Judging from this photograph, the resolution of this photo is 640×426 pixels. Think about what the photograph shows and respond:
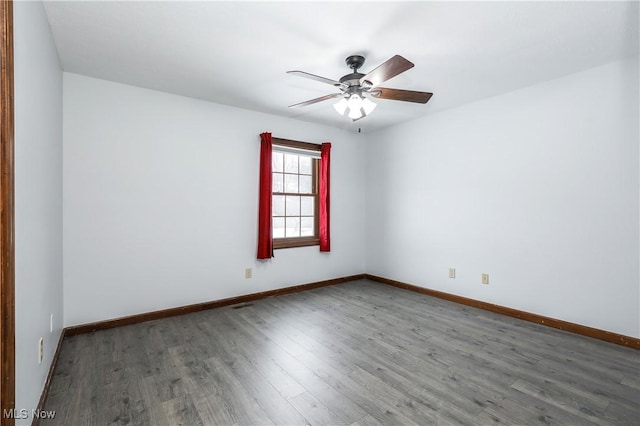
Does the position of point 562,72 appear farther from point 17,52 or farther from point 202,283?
point 202,283

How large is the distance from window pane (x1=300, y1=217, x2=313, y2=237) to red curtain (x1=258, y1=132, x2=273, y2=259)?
0.75 meters

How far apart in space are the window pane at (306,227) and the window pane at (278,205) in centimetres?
39

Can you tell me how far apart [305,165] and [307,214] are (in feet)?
2.46

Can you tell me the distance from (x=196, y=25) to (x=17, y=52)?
1.08 metres

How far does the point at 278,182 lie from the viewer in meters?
4.36

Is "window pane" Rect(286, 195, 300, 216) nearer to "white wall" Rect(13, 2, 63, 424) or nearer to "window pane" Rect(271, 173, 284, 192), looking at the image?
"window pane" Rect(271, 173, 284, 192)

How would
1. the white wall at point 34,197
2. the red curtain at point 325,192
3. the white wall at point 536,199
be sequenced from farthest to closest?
the red curtain at point 325,192 → the white wall at point 536,199 → the white wall at point 34,197

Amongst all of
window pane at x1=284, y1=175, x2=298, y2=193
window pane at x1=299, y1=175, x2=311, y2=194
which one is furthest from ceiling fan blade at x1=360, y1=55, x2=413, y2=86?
window pane at x1=299, y1=175, x2=311, y2=194

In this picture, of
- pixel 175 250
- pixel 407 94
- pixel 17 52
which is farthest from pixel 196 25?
pixel 175 250

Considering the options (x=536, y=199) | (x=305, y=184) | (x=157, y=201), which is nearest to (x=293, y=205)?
(x=305, y=184)

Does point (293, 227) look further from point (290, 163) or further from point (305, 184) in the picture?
point (290, 163)

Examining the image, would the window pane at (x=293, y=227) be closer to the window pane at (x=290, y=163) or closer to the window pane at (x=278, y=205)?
the window pane at (x=278, y=205)

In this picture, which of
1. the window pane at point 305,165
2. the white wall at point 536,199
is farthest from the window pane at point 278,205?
the white wall at point 536,199

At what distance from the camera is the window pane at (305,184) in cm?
463
